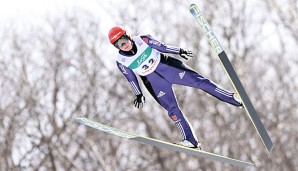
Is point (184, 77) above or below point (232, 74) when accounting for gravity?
above

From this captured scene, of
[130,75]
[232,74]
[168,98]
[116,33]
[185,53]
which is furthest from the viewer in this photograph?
[168,98]

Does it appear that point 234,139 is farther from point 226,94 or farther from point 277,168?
point 226,94

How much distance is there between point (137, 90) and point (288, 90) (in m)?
18.4

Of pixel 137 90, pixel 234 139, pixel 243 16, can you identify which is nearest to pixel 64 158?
pixel 234 139

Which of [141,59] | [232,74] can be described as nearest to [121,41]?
[141,59]

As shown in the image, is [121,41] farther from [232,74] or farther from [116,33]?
[232,74]

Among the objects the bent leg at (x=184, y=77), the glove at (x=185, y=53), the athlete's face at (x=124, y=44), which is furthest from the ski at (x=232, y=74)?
the athlete's face at (x=124, y=44)

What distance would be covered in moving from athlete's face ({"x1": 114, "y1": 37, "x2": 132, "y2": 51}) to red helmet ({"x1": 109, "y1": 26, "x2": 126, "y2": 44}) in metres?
0.05

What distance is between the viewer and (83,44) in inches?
1034

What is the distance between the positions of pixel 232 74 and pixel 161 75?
963 millimetres

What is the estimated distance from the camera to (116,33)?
9102mm

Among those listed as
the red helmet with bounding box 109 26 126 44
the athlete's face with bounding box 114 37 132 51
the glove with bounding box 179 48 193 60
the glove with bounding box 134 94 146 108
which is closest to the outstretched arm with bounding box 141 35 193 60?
the glove with bounding box 179 48 193 60

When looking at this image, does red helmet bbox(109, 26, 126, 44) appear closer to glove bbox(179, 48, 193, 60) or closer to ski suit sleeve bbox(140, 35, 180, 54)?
ski suit sleeve bbox(140, 35, 180, 54)

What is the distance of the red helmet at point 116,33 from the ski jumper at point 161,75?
0.88 ft
